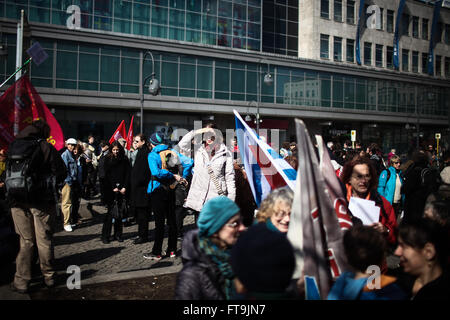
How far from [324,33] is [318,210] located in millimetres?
39421

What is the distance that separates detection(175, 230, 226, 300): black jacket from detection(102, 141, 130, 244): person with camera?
5.48 m

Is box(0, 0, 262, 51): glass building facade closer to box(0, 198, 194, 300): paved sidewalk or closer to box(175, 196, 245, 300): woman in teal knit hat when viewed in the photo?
box(0, 198, 194, 300): paved sidewalk

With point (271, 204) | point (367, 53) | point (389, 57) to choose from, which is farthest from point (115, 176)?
point (389, 57)

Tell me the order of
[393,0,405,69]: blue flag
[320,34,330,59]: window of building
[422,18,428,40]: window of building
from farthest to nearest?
1. [422,18,428,40]: window of building
2. [393,0,405,69]: blue flag
3. [320,34,330,59]: window of building

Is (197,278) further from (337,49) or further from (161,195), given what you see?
(337,49)

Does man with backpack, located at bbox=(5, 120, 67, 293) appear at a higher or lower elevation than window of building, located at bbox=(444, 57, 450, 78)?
lower

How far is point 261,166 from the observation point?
4742 mm

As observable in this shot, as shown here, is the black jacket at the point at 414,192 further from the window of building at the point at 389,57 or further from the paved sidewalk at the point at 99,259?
the window of building at the point at 389,57

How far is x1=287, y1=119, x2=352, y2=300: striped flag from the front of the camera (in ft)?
8.05

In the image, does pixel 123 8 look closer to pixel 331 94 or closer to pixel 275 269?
pixel 331 94

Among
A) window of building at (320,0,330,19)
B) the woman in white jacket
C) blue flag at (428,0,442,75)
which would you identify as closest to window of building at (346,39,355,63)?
window of building at (320,0,330,19)

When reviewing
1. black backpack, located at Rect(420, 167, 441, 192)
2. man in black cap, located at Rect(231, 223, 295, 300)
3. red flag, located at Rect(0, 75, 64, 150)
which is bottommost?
man in black cap, located at Rect(231, 223, 295, 300)

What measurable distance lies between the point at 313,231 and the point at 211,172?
12.1 feet
